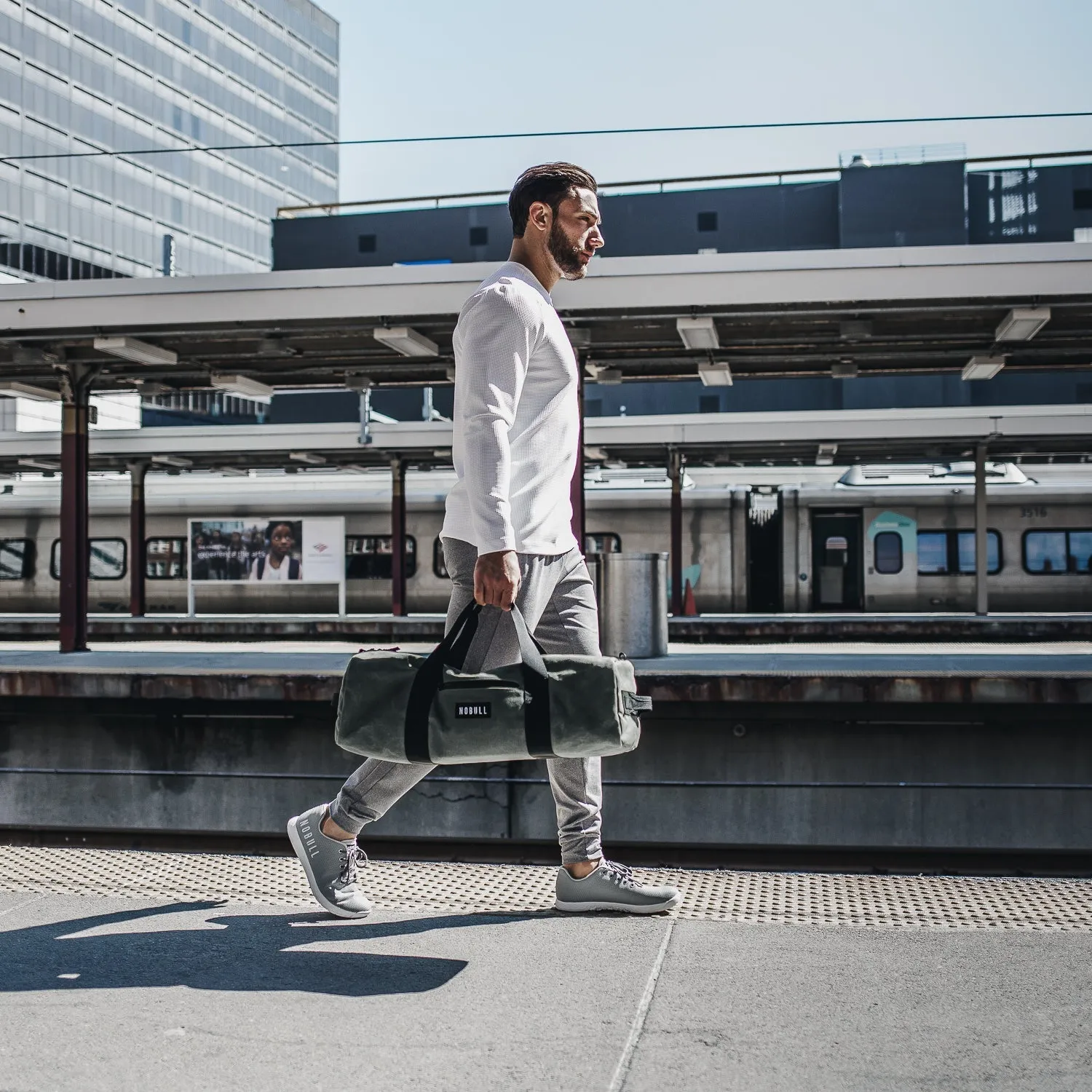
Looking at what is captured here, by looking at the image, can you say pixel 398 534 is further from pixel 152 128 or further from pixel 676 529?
pixel 152 128

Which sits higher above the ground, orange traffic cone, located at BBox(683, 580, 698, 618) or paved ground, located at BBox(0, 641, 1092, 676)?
orange traffic cone, located at BBox(683, 580, 698, 618)

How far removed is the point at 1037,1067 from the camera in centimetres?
252

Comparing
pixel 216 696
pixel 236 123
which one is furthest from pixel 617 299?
pixel 236 123

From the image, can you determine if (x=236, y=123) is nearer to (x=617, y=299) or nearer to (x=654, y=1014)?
(x=617, y=299)

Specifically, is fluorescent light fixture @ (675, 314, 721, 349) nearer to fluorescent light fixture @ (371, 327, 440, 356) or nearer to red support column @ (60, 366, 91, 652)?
fluorescent light fixture @ (371, 327, 440, 356)

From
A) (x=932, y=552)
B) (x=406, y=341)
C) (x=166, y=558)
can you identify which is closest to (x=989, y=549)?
(x=932, y=552)

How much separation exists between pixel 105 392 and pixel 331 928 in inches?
543

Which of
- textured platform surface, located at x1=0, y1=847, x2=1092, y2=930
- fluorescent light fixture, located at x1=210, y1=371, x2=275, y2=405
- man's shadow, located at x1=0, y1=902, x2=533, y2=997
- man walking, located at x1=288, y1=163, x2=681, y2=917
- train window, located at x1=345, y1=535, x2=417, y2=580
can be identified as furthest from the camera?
train window, located at x1=345, y1=535, x2=417, y2=580

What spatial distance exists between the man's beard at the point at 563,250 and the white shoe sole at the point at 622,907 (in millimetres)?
1835

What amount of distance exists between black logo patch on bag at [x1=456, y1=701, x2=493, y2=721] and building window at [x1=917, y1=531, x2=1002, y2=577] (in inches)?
839

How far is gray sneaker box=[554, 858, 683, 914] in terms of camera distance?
375 cm

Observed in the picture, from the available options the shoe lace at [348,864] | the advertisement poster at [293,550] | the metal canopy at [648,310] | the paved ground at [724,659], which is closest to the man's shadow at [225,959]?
the shoe lace at [348,864]

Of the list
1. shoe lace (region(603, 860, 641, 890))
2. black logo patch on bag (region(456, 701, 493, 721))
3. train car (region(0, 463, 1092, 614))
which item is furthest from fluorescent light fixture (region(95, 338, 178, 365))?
black logo patch on bag (region(456, 701, 493, 721))

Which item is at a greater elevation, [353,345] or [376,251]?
[376,251]
